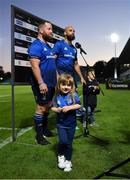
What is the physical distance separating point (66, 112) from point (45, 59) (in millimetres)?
1775

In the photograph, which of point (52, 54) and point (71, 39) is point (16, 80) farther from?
point (71, 39)

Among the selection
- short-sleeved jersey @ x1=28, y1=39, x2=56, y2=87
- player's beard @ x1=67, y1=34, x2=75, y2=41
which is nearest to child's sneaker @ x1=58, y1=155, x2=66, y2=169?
short-sleeved jersey @ x1=28, y1=39, x2=56, y2=87

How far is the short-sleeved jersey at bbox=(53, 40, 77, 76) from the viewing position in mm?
7473

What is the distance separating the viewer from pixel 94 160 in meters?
5.90

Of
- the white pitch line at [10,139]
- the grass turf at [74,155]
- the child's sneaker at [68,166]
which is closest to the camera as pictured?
the grass turf at [74,155]

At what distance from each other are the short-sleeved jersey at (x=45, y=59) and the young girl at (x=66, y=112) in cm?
147

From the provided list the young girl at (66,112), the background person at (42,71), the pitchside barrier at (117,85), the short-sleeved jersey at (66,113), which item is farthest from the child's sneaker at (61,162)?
the pitchside barrier at (117,85)

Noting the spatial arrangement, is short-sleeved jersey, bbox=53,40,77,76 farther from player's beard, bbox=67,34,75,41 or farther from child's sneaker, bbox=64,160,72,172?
child's sneaker, bbox=64,160,72,172

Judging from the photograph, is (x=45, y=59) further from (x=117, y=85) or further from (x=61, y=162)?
(x=117, y=85)

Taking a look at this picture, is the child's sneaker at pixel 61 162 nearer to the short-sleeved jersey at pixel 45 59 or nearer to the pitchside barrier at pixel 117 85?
the short-sleeved jersey at pixel 45 59

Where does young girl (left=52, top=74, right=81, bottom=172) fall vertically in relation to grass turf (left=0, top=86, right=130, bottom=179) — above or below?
above

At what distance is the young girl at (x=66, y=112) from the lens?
549 cm

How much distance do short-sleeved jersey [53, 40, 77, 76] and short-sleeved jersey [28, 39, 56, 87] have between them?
378 mm

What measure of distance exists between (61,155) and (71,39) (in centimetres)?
284
